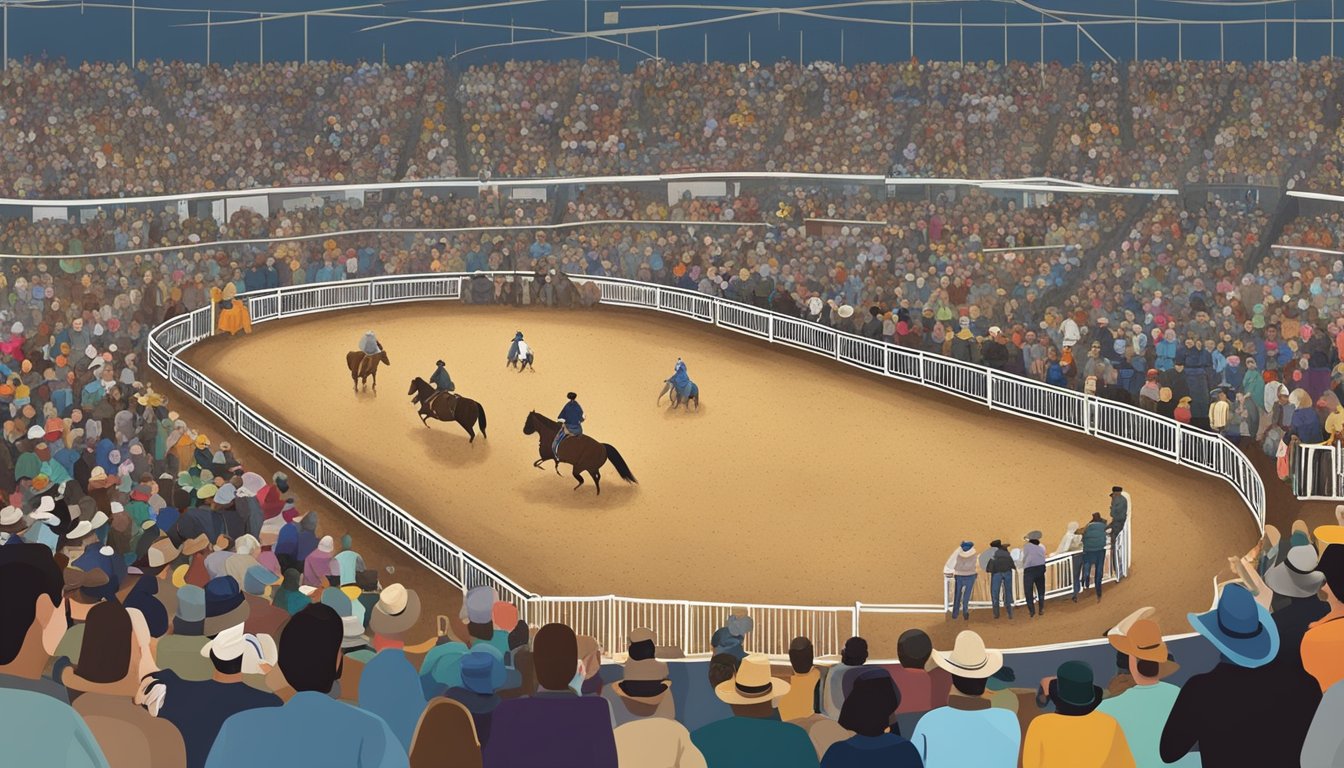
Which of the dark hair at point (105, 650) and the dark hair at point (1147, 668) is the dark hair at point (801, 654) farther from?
the dark hair at point (105, 650)

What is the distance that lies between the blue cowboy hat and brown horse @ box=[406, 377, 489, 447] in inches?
742

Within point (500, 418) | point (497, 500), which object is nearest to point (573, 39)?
point (500, 418)

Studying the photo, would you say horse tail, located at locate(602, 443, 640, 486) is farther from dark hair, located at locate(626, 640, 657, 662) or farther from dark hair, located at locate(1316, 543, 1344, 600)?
dark hair, located at locate(1316, 543, 1344, 600)

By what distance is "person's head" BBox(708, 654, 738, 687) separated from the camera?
35.7 feet

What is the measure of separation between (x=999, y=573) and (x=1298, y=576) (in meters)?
10.3

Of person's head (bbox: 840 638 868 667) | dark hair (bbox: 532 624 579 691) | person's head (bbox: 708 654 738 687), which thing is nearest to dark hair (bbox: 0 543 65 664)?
dark hair (bbox: 532 624 579 691)

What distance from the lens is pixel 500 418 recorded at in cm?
2670

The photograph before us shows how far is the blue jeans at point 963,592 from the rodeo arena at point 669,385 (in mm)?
95

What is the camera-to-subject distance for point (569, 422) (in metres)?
23.6

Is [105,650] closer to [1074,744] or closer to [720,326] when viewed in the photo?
[1074,744]

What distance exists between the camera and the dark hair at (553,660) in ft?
21.0

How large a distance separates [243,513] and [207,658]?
12.8 m

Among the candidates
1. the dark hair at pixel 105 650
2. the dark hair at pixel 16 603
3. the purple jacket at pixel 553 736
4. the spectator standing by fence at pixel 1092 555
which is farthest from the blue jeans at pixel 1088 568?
the dark hair at pixel 16 603

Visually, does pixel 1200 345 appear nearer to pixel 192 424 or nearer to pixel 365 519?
pixel 365 519
